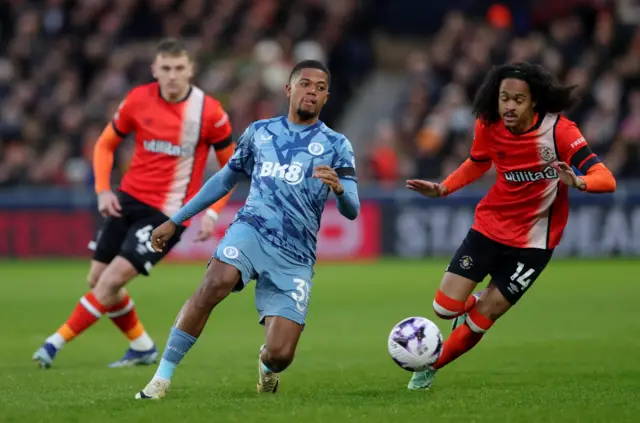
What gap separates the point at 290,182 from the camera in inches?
315

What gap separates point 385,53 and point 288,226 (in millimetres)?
19420

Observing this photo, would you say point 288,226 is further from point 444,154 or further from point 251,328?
point 444,154

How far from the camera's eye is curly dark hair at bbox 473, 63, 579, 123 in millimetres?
8523

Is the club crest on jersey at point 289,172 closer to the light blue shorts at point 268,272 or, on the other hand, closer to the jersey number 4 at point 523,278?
the light blue shorts at point 268,272

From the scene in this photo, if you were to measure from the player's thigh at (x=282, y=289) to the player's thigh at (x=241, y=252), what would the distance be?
86mm

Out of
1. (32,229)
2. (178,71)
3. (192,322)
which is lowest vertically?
(32,229)

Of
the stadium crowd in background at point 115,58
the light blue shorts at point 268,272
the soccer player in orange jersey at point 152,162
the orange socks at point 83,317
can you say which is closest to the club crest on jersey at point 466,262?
the light blue shorts at point 268,272

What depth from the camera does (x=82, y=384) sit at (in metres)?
8.91

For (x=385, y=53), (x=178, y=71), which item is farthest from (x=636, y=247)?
(x=178, y=71)

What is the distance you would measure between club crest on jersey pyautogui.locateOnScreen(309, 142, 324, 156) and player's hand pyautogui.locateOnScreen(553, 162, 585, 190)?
1559mm

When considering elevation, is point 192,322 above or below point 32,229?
above

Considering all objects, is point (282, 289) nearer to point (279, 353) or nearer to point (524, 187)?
point (279, 353)

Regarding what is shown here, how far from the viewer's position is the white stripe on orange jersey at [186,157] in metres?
10.6

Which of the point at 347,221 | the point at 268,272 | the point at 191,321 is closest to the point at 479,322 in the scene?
the point at 268,272
